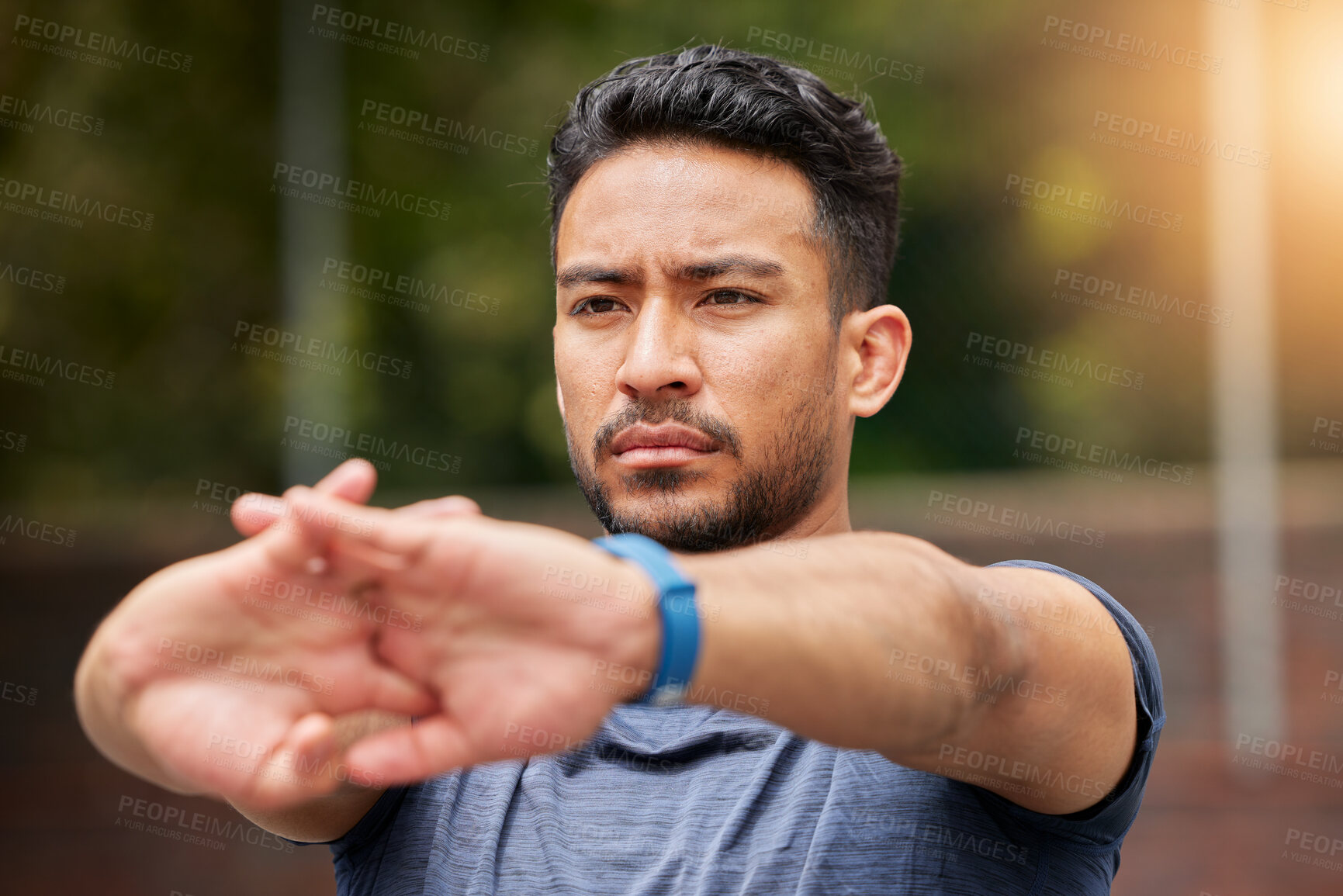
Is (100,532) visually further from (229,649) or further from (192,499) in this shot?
(229,649)

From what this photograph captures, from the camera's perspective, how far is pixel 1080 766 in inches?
63.3

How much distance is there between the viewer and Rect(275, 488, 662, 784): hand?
3.63 feet

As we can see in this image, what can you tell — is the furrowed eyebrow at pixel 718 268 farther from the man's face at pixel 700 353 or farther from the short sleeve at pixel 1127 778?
the short sleeve at pixel 1127 778

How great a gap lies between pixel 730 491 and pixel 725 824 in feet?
1.88

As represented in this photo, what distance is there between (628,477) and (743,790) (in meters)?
0.59

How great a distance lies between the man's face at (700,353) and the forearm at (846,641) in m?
0.70

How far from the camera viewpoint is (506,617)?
1129mm

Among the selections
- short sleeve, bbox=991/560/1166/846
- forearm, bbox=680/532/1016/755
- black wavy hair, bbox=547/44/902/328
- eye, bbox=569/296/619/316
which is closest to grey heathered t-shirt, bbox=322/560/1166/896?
short sleeve, bbox=991/560/1166/846

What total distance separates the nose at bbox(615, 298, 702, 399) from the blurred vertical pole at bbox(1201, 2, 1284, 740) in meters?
4.71

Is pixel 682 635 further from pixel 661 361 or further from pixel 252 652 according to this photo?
pixel 661 361

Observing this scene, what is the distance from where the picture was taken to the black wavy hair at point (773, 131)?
2.34 m

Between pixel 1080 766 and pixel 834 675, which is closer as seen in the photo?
pixel 834 675

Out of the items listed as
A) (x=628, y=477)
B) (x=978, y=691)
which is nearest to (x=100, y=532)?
(x=628, y=477)

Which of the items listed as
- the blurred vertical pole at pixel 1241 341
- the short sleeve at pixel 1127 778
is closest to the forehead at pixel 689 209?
the short sleeve at pixel 1127 778
